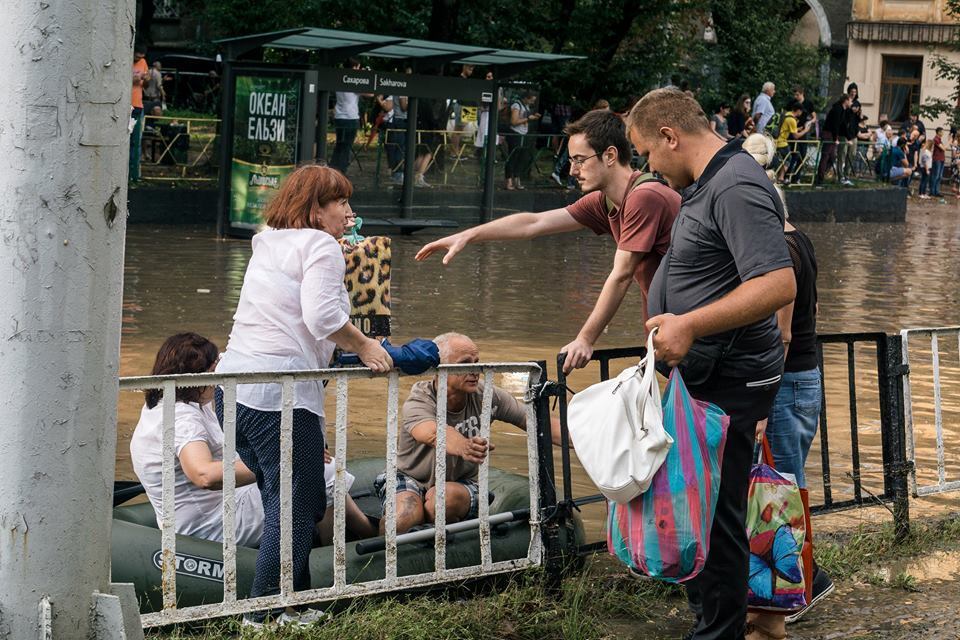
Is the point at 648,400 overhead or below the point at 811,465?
overhead

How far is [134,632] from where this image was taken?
3217mm

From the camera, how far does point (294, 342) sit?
15.1 ft

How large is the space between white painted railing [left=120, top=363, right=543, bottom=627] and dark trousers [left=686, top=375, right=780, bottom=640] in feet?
3.06

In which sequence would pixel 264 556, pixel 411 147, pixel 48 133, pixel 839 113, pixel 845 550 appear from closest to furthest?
pixel 48 133
pixel 264 556
pixel 845 550
pixel 411 147
pixel 839 113

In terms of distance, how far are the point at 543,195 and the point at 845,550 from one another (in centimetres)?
1687

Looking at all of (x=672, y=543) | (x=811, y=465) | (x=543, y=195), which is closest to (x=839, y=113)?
(x=543, y=195)

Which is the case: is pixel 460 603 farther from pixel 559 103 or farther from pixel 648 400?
pixel 559 103

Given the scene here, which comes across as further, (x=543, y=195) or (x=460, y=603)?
(x=543, y=195)

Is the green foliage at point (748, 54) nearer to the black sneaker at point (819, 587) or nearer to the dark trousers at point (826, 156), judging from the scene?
the dark trousers at point (826, 156)

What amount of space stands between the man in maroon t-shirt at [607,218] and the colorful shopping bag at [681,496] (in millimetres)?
837

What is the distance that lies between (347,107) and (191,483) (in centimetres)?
1356

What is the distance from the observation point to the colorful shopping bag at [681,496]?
13.4ft

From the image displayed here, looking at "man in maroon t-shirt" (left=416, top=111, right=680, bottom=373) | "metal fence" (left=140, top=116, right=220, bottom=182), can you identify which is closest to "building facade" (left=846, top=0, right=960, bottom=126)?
"metal fence" (left=140, top=116, right=220, bottom=182)

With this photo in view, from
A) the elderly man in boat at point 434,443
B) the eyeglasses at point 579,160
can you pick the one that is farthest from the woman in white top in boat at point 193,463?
the eyeglasses at point 579,160
